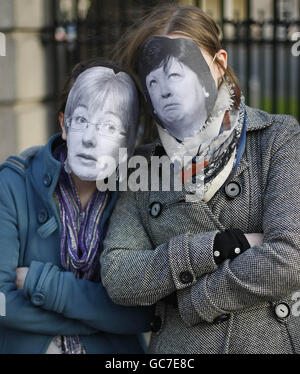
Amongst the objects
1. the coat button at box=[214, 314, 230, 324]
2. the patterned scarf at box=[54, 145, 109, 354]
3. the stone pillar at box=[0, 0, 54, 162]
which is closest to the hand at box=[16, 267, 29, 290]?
the patterned scarf at box=[54, 145, 109, 354]

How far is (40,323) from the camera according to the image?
2982 mm

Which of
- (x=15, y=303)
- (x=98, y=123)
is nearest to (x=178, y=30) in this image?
(x=98, y=123)

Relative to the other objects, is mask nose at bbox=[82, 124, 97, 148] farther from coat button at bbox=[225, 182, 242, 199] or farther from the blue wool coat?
coat button at bbox=[225, 182, 242, 199]

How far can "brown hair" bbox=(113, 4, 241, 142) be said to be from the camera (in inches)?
114

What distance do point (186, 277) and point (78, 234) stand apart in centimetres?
59

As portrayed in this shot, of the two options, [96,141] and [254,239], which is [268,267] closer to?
[254,239]

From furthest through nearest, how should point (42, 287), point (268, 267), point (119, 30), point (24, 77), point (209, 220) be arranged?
point (119, 30) < point (24, 77) < point (42, 287) < point (209, 220) < point (268, 267)

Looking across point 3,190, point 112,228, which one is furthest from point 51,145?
point 112,228

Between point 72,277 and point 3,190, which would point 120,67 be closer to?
point 3,190

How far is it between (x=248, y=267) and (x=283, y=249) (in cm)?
15

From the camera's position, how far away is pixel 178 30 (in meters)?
2.88

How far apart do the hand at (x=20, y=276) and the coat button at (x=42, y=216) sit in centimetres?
22

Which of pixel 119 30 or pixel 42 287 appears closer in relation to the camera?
pixel 42 287

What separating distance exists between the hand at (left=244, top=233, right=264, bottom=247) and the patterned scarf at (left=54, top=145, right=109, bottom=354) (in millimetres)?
699
